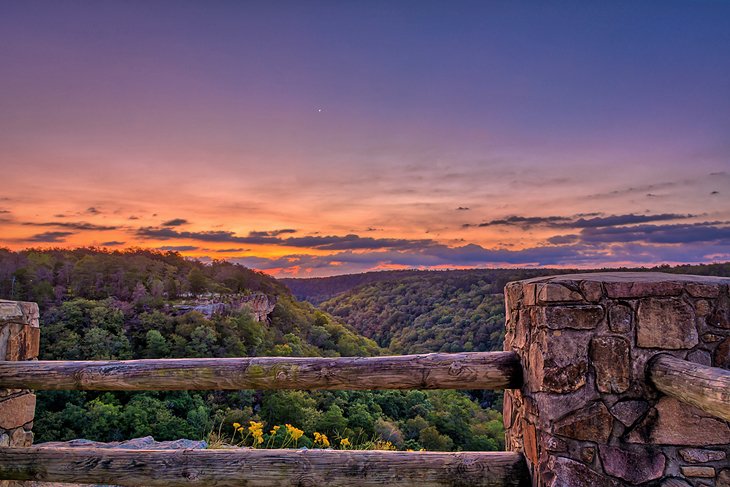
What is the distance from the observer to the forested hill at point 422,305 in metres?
26.0

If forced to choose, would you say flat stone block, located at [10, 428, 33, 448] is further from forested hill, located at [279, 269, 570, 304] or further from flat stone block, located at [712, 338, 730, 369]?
forested hill, located at [279, 269, 570, 304]

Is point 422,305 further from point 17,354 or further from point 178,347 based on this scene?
point 17,354

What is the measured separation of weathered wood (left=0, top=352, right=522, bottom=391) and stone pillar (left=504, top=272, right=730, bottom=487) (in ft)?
0.82

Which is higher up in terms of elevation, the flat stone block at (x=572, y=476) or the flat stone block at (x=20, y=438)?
the flat stone block at (x=572, y=476)

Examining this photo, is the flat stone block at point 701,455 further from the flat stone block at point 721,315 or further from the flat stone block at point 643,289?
the flat stone block at point 643,289

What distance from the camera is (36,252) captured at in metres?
23.3

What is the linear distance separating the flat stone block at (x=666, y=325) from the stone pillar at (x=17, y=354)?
3.21 metres

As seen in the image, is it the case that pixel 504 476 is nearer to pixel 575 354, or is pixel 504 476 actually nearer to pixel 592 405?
pixel 592 405

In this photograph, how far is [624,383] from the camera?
1.82 meters

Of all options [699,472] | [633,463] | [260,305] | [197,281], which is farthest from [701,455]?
[197,281]

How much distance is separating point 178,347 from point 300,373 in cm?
1752

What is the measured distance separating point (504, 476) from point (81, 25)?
7.94 m

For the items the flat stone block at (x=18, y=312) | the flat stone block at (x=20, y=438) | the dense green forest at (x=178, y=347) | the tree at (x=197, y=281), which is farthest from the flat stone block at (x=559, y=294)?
the tree at (x=197, y=281)

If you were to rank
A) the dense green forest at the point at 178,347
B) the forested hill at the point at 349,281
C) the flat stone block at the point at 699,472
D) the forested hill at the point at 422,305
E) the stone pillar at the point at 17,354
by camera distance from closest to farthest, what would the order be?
1. the flat stone block at the point at 699,472
2. the stone pillar at the point at 17,354
3. the dense green forest at the point at 178,347
4. the forested hill at the point at 422,305
5. the forested hill at the point at 349,281
